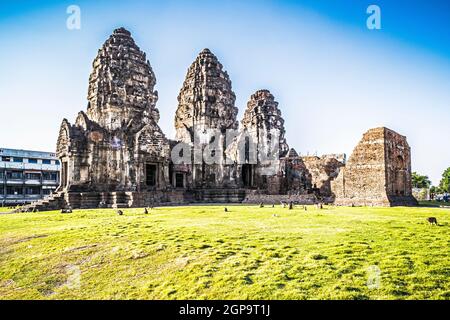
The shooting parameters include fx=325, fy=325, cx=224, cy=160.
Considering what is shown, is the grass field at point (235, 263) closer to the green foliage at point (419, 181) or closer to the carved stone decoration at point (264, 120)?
the carved stone decoration at point (264, 120)

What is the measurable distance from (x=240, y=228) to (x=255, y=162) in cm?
2876

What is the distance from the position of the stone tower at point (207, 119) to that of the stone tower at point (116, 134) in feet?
18.8

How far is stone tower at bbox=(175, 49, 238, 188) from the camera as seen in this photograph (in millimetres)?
38062

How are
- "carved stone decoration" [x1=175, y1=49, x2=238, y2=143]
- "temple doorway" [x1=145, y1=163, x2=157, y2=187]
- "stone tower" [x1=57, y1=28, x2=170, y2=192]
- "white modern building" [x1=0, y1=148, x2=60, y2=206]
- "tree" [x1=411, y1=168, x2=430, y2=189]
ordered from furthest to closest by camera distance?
"tree" [x1=411, y1=168, x2=430, y2=189]
"white modern building" [x1=0, y1=148, x2=60, y2=206]
"carved stone decoration" [x1=175, y1=49, x2=238, y2=143]
"temple doorway" [x1=145, y1=163, x2=157, y2=187]
"stone tower" [x1=57, y1=28, x2=170, y2=192]

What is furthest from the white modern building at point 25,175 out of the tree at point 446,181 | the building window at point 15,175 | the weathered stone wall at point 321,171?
the tree at point 446,181

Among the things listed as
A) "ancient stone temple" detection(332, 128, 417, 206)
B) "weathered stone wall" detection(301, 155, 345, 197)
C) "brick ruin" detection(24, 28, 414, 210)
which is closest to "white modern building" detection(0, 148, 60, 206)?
"brick ruin" detection(24, 28, 414, 210)

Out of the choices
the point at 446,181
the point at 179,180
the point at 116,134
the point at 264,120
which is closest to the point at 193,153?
the point at 179,180

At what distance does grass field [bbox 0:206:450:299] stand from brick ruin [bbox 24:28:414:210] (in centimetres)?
1517

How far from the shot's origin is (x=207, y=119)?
Result: 1522 inches

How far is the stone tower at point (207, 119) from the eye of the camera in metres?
38.1

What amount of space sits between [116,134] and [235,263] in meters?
26.8

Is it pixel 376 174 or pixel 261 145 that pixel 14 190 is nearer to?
pixel 261 145

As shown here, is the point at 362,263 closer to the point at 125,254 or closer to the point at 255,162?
the point at 125,254

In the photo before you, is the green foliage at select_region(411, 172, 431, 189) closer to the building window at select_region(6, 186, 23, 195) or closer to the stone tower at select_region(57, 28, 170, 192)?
the stone tower at select_region(57, 28, 170, 192)
